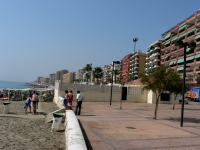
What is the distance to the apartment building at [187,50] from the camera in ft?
Result: 194

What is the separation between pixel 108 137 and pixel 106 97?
22575mm

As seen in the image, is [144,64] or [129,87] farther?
[144,64]

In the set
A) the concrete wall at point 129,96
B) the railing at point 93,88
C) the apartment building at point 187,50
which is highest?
the apartment building at point 187,50

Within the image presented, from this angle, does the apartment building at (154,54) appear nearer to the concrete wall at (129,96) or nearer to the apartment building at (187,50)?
the apartment building at (187,50)

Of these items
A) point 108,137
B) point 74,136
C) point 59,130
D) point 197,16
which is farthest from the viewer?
point 197,16

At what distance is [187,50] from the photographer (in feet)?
211

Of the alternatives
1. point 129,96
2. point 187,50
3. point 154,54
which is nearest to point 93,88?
point 129,96

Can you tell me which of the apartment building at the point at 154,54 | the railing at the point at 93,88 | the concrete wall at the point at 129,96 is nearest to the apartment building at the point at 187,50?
the apartment building at the point at 154,54

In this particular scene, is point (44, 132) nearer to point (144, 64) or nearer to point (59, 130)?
point (59, 130)

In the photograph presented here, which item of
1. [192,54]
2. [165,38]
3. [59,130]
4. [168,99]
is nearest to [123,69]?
[165,38]

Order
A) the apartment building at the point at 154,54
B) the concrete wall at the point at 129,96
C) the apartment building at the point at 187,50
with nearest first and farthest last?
the concrete wall at the point at 129,96 < the apartment building at the point at 187,50 < the apartment building at the point at 154,54

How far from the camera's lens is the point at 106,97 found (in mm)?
30672

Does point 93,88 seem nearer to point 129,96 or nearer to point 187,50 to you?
point 129,96

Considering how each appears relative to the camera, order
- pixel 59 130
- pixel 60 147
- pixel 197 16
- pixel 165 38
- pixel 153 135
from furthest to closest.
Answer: pixel 165 38 < pixel 197 16 < pixel 59 130 < pixel 153 135 < pixel 60 147
